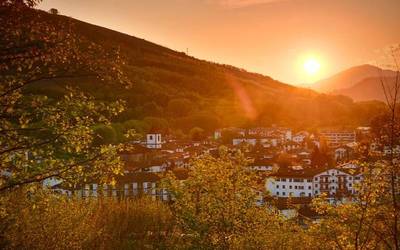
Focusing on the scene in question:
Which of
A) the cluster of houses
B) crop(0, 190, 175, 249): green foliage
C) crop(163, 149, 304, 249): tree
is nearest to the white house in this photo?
the cluster of houses

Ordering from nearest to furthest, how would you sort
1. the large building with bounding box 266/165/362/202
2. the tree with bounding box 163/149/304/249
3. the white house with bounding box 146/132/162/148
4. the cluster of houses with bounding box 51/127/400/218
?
the tree with bounding box 163/149/304/249 → the cluster of houses with bounding box 51/127/400/218 → the large building with bounding box 266/165/362/202 → the white house with bounding box 146/132/162/148

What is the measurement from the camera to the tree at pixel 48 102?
855 cm

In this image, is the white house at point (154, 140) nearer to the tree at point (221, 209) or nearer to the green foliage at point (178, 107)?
the green foliage at point (178, 107)

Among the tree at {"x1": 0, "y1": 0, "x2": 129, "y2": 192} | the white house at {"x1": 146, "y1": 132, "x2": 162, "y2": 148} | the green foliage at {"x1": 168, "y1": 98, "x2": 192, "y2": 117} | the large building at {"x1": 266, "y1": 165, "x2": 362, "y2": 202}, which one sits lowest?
the large building at {"x1": 266, "y1": 165, "x2": 362, "y2": 202}

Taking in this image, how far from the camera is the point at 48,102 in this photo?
1008cm

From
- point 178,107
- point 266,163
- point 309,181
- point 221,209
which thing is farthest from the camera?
point 178,107

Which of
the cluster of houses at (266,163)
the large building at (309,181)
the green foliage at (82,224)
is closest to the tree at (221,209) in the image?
the green foliage at (82,224)

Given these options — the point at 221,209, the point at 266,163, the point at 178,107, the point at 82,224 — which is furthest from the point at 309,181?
the point at 178,107

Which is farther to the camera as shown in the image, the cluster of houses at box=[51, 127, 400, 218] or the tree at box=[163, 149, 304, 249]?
the cluster of houses at box=[51, 127, 400, 218]

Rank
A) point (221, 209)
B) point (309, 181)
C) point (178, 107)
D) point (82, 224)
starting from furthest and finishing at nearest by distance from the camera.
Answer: point (178, 107), point (309, 181), point (221, 209), point (82, 224)

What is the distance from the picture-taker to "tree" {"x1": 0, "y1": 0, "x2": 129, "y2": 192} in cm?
855

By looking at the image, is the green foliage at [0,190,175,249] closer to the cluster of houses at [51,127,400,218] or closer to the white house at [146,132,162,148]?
the cluster of houses at [51,127,400,218]

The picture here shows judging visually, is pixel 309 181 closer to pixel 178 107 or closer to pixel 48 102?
pixel 48 102

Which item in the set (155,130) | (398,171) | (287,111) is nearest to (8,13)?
(398,171)
